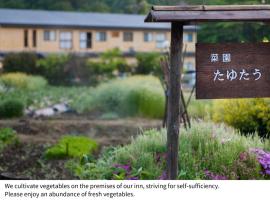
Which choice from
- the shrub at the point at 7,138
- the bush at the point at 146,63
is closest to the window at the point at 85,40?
the bush at the point at 146,63

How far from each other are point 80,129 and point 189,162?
5671mm

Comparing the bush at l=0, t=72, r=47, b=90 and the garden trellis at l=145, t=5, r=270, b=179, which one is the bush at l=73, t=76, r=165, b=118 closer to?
the bush at l=0, t=72, r=47, b=90

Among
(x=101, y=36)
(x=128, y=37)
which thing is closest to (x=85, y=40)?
(x=101, y=36)

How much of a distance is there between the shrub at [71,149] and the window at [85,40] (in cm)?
1653

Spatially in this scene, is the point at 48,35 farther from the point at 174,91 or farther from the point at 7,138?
the point at 174,91

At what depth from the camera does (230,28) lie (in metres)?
21.6

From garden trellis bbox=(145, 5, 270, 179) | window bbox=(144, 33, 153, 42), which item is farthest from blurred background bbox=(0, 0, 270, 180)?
garden trellis bbox=(145, 5, 270, 179)

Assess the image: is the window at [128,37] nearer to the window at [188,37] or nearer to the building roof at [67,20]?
the building roof at [67,20]

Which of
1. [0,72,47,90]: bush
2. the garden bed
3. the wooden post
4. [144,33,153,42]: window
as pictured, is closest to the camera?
the wooden post

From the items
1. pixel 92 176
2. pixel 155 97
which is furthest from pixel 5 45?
pixel 92 176

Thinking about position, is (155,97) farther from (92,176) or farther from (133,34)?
(133,34)

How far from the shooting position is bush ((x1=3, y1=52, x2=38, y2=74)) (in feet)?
66.5

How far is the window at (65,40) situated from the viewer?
79.9ft

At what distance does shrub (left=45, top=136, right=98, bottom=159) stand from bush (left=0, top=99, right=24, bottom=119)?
4196 mm
